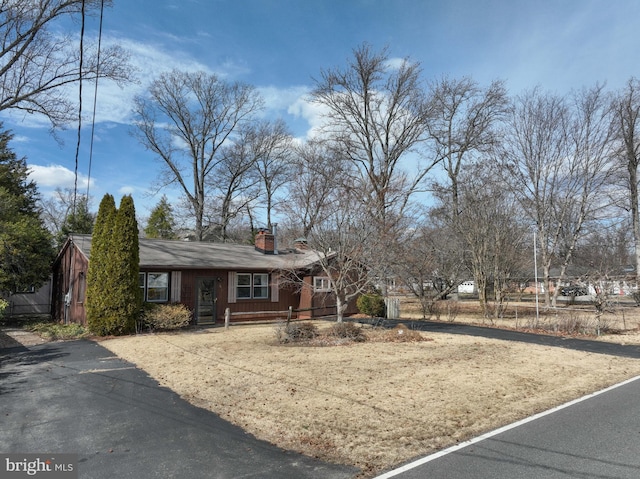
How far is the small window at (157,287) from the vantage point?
17530mm

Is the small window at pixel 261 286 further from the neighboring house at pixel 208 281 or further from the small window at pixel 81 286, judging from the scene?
the small window at pixel 81 286

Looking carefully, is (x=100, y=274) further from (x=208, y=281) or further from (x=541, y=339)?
(x=541, y=339)

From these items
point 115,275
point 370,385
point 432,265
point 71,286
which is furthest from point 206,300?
point 432,265

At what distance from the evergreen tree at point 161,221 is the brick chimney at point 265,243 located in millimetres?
24066

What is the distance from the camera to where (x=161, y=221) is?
47000mm

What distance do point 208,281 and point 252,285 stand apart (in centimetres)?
230

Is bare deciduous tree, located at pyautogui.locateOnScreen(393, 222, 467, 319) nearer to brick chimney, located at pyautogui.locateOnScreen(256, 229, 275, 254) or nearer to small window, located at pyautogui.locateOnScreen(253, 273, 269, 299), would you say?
small window, located at pyautogui.locateOnScreen(253, 273, 269, 299)

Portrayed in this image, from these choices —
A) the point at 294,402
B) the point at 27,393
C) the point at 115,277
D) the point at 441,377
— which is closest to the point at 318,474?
the point at 294,402

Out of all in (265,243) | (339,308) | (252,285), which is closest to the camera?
(339,308)

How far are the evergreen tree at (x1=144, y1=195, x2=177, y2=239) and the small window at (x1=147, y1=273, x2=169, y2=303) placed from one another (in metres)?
28.4

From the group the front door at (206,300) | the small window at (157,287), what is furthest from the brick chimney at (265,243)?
the small window at (157,287)

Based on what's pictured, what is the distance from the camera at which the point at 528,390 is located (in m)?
7.63

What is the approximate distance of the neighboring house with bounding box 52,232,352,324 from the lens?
17703 millimetres

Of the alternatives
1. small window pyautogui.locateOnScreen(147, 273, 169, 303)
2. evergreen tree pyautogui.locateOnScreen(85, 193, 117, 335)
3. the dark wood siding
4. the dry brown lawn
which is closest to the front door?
small window pyautogui.locateOnScreen(147, 273, 169, 303)
